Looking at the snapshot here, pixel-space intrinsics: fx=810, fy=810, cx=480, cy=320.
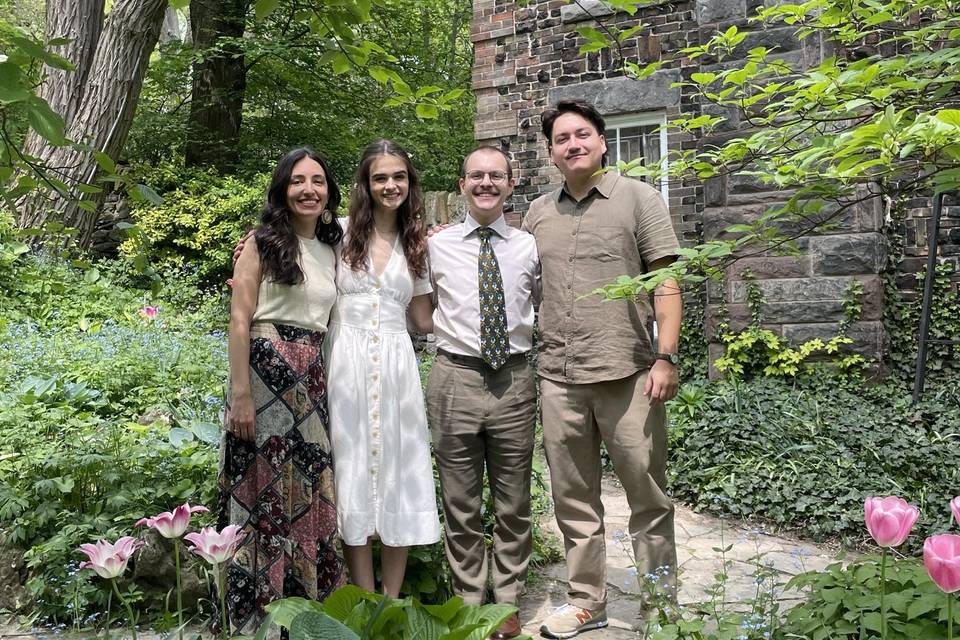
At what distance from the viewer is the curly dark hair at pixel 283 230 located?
2930 millimetres

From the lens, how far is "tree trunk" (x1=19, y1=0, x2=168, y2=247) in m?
7.68

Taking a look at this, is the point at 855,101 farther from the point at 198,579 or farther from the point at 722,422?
the point at 722,422

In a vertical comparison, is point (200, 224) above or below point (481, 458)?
above

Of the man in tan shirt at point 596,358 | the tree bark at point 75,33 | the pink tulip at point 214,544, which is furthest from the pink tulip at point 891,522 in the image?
the tree bark at point 75,33

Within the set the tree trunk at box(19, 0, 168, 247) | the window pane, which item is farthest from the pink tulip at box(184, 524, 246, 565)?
the window pane

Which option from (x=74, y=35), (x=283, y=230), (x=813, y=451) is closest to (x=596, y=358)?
(x=283, y=230)

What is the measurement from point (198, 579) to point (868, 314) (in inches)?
207

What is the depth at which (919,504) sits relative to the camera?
4.65 metres

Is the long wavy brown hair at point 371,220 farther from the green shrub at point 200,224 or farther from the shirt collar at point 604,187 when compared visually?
the green shrub at point 200,224

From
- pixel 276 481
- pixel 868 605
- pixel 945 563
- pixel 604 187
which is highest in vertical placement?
pixel 604 187

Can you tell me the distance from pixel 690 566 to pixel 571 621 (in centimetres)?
124

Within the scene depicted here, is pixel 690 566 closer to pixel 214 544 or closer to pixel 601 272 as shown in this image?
pixel 601 272

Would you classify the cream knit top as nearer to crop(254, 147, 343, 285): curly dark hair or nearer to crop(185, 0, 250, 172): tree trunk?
crop(254, 147, 343, 285): curly dark hair

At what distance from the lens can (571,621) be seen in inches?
130
